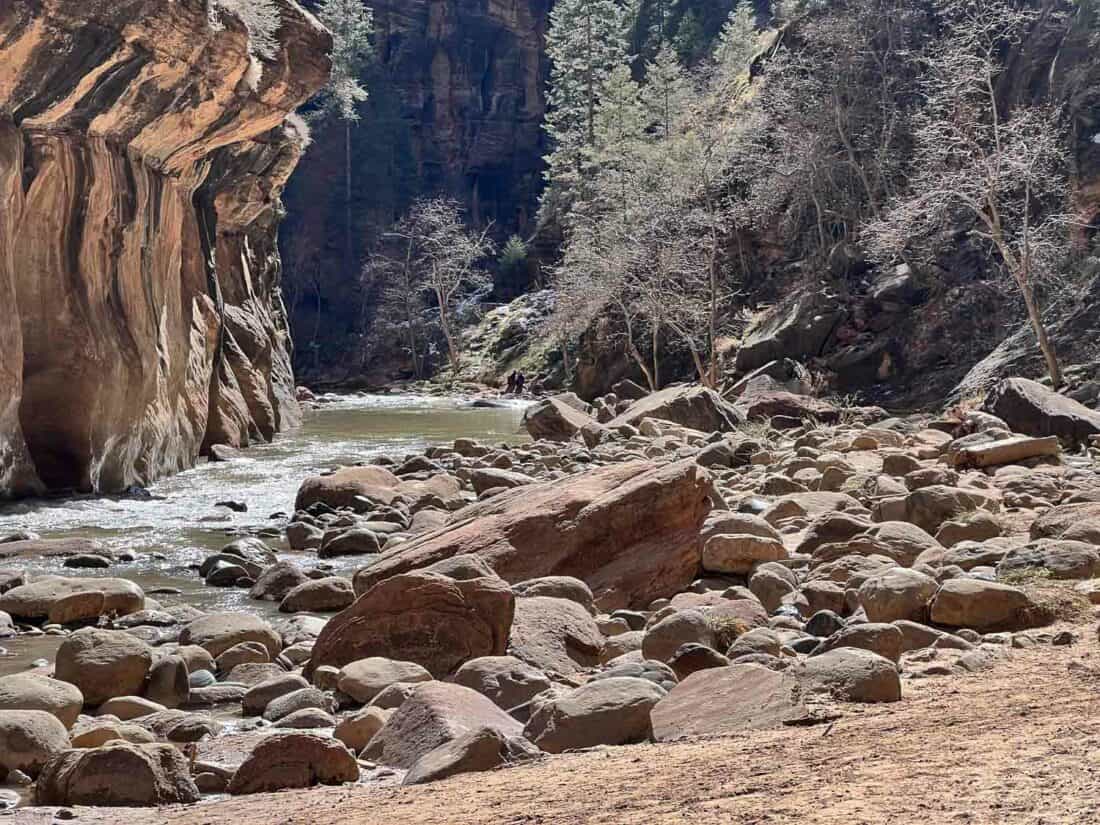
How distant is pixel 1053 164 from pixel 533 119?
45110mm

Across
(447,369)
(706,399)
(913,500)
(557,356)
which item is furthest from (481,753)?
(447,369)

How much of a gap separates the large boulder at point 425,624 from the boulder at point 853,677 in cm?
182

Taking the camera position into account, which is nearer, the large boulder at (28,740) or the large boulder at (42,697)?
the large boulder at (28,740)

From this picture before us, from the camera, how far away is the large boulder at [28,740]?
4.46 m

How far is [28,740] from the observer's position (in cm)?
452

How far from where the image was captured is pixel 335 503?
43.6ft

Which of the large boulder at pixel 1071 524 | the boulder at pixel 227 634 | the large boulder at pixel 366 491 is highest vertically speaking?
the large boulder at pixel 1071 524

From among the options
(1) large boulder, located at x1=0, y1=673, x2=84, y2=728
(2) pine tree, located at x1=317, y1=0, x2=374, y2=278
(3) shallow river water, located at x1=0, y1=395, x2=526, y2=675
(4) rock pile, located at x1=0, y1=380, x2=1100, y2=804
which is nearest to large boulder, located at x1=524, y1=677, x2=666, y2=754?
(4) rock pile, located at x1=0, y1=380, x2=1100, y2=804

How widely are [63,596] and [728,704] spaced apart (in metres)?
5.04

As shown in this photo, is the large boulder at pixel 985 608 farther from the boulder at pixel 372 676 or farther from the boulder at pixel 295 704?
the boulder at pixel 295 704

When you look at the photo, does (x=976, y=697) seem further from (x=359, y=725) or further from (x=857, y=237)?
(x=857, y=237)

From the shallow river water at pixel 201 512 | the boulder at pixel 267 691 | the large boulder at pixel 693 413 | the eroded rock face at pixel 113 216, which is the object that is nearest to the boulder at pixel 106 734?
the boulder at pixel 267 691

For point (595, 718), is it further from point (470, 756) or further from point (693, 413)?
point (693, 413)

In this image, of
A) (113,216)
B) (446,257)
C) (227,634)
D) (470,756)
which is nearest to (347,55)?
(446,257)
